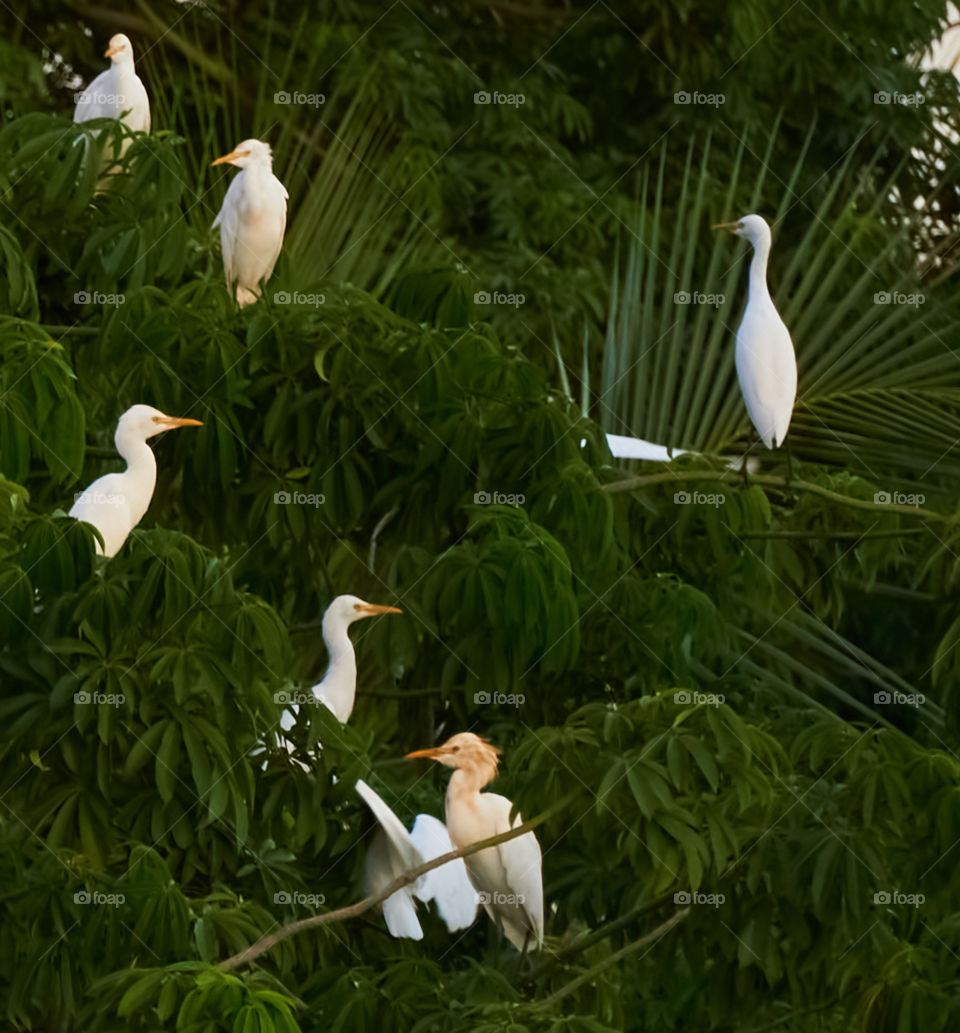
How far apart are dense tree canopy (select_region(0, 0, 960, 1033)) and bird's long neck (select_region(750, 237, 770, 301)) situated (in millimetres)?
80

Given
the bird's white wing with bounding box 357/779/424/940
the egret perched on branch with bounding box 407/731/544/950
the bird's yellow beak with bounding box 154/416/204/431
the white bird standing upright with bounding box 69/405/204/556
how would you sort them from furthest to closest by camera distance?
1. the egret perched on branch with bounding box 407/731/544/950
2. the white bird standing upright with bounding box 69/405/204/556
3. the bird's yellow beak with bounding box 154/416/204/431
4. the bird's white wing with bounding box 357/779/424/940

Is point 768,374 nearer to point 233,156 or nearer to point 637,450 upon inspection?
point 637,450

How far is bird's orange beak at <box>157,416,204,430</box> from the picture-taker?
2.91 metres

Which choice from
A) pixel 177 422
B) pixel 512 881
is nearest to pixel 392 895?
pixel 512 881

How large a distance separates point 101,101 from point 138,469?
105 cm

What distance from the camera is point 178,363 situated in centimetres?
284

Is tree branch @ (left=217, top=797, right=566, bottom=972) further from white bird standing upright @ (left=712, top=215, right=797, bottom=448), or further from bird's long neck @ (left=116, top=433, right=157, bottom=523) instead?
white bird standing upright @ (left=712, top=215, right=797, bottom=448)

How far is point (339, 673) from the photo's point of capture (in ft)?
10.7

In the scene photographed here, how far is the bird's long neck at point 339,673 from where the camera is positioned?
3.24m

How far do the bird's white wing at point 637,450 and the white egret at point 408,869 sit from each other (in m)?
0.66

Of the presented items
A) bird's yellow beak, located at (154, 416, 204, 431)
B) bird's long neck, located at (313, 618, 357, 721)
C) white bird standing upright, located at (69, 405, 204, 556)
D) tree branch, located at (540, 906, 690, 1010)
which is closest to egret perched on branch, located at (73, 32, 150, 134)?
white bird standing upright, located at (69, 405, 204, 556)

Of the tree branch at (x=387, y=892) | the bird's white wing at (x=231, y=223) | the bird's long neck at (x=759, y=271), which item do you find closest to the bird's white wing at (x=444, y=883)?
the tree branch at (x=387, y=892)

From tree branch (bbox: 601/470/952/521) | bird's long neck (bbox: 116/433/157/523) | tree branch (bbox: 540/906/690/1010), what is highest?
tree branch (bbox: 601/470/952/521)

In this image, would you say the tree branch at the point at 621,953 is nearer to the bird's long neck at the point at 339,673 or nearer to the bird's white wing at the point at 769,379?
the bird's long neck at the point at 339,673
